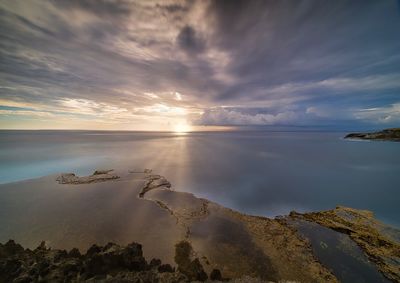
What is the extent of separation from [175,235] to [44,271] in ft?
14.4

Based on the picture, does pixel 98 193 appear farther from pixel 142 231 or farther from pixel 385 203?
pixel 385 203

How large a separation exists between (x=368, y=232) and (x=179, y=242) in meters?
9.17

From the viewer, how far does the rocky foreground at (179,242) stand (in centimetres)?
512

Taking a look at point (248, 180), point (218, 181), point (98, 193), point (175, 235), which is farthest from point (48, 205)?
point (248, 180)

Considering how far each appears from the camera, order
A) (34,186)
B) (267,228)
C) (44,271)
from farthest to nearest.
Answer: (34,186) < (267,228) < (44,271)

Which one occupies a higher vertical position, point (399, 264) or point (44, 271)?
point (44, 271)

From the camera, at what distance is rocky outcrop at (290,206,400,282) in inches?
244

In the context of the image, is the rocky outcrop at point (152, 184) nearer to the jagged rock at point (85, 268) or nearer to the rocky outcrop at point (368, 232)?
the jagged rock at point (85, 268)

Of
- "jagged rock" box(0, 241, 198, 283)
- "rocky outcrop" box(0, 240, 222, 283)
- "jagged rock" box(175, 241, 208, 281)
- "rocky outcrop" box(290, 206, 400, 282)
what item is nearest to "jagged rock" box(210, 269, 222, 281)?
"rocky outcrop" box(0, 240, 222, 283)

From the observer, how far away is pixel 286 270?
577 centimetres

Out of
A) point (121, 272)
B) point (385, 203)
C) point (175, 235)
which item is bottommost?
point (385, 203)

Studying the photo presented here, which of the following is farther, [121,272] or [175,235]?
[175,235]

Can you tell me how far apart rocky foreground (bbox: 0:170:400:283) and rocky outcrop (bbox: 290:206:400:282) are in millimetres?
41

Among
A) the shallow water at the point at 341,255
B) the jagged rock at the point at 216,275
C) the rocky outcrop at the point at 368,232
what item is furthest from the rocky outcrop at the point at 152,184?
the shallow water at the point at 341,255
